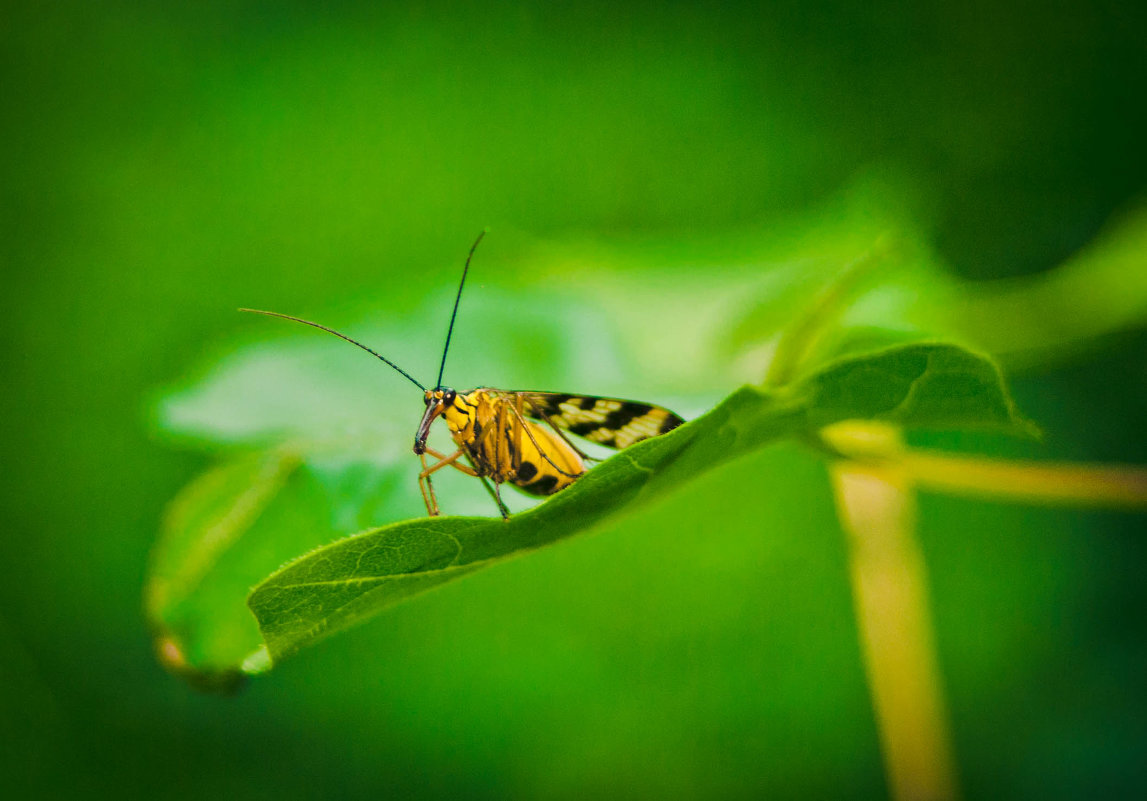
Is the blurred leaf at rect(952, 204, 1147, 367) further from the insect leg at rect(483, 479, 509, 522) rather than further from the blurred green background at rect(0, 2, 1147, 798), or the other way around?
the insect leg at rect(483, 479, 509, 522)

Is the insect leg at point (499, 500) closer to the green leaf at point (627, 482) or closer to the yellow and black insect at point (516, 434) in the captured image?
the yellow and black insect at point (516, 434)

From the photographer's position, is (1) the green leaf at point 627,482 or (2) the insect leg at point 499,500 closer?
(1) the green leaf at point 627,482

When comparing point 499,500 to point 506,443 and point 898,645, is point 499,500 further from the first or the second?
point 898,645

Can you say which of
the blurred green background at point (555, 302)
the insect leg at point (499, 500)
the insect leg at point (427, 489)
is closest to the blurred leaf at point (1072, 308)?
the blurred green background at point (555, 302)

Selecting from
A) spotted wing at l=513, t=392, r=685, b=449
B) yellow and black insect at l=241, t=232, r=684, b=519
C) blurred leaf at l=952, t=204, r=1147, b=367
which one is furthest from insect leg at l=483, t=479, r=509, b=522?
blurred leaf at l=952, t=204, r=1147, b=367

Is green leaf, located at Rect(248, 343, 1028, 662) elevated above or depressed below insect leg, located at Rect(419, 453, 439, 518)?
below

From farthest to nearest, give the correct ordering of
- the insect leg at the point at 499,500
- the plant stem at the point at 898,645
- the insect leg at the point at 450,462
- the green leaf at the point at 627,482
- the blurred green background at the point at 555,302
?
the blurred green background at the point at 555,302, the plant stem at the point at 898,645, the insect leg at the point at 450,462, the insect leg at the point at 499,500, the green leaf at the point at 627,482

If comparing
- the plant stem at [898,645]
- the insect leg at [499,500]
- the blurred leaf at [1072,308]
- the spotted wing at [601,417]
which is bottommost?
the plant stem at [898,645]
